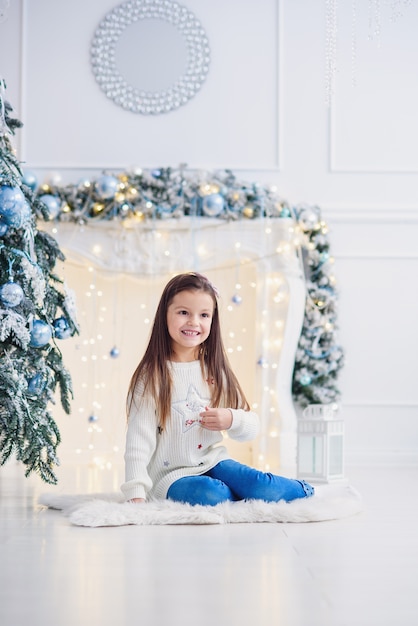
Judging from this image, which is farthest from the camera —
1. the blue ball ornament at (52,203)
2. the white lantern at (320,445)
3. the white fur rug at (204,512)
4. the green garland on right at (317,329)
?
the green garland on right at (317,329)

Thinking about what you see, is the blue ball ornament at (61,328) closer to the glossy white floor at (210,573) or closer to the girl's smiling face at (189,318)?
the girl's smiling face at (189,318)

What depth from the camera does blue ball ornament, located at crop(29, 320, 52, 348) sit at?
10.0ft

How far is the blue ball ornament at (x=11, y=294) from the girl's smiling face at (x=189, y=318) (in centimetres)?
54

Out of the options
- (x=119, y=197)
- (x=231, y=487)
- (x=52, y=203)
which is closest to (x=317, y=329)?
(x=119, y=197)

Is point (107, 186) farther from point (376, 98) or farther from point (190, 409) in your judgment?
point (190, 409)

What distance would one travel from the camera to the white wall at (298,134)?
516cm

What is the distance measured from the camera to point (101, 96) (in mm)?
5195

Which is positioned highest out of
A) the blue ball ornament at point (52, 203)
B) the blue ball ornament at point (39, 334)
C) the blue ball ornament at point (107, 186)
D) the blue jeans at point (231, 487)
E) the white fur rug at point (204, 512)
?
the blue ball ornament at point (107, 186)

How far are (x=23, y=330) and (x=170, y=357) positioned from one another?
53 cm

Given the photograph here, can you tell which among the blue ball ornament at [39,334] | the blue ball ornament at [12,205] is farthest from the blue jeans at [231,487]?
the blue ball ornament at [12,205]

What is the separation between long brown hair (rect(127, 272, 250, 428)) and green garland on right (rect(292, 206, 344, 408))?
1936 millimetres

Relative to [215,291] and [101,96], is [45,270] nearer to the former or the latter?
[215,291]

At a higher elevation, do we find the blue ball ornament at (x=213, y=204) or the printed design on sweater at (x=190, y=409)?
the blue ball ornament at (x=213, y=204)

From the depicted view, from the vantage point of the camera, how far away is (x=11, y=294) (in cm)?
280
